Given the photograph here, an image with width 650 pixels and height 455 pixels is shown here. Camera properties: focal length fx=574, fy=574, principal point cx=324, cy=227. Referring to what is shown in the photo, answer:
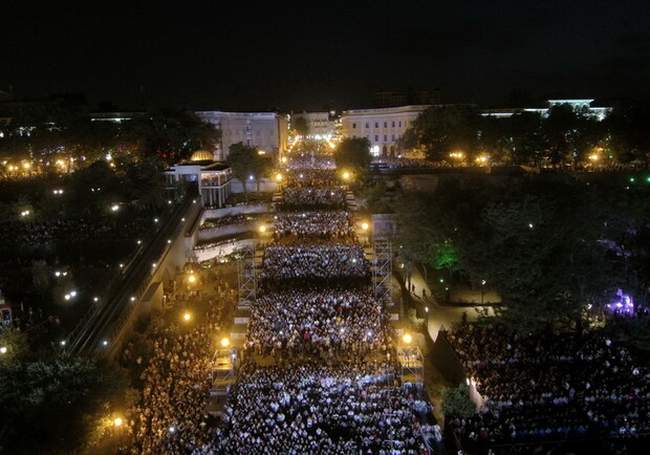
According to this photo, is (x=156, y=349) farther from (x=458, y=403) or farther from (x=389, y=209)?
(x=389, y=209)

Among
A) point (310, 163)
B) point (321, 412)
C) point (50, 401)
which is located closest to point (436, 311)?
point (321, 412)

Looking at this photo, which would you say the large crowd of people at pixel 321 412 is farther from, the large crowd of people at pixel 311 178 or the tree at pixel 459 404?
the large crowd of people at pixel 311 178

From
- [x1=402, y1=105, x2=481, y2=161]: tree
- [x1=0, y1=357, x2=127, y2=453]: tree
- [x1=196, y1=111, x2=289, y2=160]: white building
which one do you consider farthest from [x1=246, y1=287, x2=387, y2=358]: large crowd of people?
[x1=196, y1=111, x2=289, y2=160]: white building

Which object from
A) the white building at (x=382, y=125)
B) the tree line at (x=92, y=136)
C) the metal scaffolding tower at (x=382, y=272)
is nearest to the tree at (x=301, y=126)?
the white building at (x=382, y=125)

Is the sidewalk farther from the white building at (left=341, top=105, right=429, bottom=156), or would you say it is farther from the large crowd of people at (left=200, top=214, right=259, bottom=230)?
the white building at (left=341, top=105, right=429, bottom=156)

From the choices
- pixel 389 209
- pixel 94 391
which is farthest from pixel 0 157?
pixel 94 391

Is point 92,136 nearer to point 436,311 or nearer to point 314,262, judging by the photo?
point 314,262
